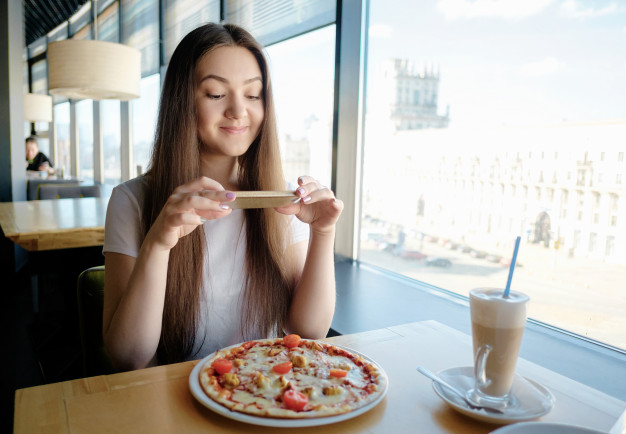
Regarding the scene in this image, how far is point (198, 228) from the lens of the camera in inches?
51.8

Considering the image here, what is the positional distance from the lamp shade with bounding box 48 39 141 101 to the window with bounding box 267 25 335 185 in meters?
1.01

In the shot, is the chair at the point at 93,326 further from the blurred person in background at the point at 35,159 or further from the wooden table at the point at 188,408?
the blurred person in background at the point at 35,159

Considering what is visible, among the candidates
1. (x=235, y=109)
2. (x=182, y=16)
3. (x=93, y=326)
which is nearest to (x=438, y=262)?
(x=235, y=109)

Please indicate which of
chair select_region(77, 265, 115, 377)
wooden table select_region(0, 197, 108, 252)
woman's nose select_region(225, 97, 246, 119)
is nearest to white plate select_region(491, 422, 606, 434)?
woman's nose select_region(225, 97, 246, 119)

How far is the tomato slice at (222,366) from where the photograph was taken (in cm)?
87

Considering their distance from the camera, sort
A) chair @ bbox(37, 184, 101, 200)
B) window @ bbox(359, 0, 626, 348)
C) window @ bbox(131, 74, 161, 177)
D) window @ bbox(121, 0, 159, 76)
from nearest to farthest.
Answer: window @ bbox(359, 0, 626, 348)
chair @ bbox(37, 184, 101, 200)
window @ bbox(121, 0, 159, 76)
window @ bbox(131, 74, 161, 177)

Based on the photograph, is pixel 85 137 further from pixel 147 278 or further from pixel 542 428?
pixel 542 428

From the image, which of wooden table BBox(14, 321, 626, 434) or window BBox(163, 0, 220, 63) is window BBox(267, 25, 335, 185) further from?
wooden table BBox(14, 321, 626, 434)

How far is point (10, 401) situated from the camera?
2172mm

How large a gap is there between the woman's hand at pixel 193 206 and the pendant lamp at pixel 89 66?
2538 millimetres

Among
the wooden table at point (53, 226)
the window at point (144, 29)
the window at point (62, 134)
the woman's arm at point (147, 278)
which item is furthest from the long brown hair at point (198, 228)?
the window at point (62, 134)

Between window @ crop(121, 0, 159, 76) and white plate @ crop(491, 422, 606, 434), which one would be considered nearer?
white plate @ crop(491, 422, 606, 434)

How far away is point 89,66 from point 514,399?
124 inches

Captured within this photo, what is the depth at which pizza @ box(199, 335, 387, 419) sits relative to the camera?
750 millimetres
